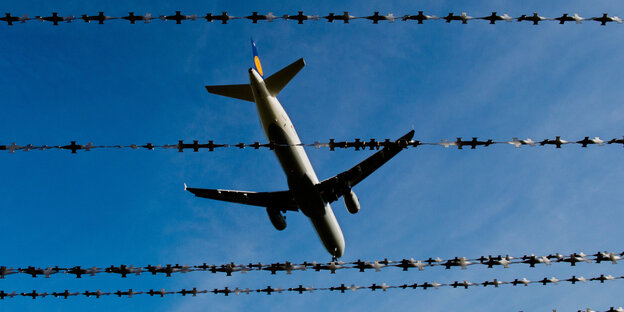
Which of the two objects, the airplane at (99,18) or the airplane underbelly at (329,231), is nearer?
the airplane at (99,18)

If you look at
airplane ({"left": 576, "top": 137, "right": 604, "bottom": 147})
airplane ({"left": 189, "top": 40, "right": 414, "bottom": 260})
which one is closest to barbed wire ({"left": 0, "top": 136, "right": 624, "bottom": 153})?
airplane ({"left": 576, "top": 137, "right": 604, "bottom": 147})

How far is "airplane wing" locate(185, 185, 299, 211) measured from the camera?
3488 centimetres

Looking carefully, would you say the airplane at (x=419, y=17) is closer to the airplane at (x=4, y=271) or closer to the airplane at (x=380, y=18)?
the airplane at (x=380, y=18)

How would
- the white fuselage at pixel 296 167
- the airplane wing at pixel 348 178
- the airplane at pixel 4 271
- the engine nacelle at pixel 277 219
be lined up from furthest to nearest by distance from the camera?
1. the engine nacelle at pixel 277 219
2. the airplane wing at pixel 348 178
3. the white fuselage at pixel 296 167
4. the airplane at pixel 4 271

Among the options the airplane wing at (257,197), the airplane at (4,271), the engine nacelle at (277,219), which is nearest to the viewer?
the airplane at (4,271)

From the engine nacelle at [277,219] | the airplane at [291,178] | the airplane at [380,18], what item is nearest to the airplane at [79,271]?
the airplane at [380,18]

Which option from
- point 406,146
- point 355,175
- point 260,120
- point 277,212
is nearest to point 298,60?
point 260,120

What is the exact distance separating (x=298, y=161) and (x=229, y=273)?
743 inches

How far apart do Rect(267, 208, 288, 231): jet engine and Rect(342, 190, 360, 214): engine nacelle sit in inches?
188

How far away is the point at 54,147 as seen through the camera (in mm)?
11172

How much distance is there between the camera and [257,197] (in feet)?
116

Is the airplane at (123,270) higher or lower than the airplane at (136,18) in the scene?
lower

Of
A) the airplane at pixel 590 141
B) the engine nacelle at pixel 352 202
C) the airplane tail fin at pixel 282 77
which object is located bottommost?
the airplane at pixel 590 141

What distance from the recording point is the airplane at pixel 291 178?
95.5 feet
